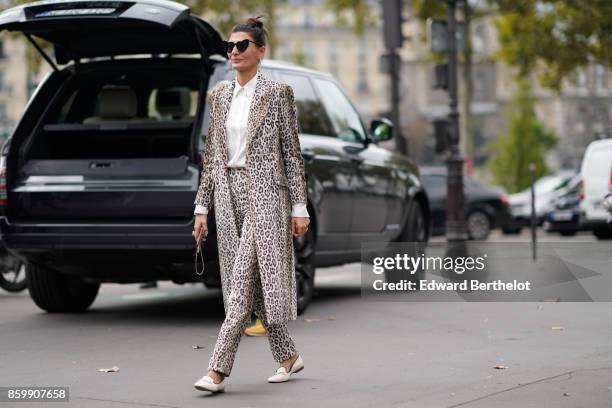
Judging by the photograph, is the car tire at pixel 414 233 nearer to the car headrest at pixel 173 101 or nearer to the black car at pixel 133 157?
the black car at pixel 133 157

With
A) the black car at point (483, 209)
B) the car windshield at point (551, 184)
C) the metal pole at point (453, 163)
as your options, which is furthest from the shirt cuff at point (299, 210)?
the car windshield at point (551, 184)

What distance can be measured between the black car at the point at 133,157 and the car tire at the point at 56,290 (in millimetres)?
12

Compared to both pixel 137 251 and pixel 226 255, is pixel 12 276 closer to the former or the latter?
pixel 137 251

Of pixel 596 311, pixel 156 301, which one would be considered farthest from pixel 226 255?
pixel 156 301

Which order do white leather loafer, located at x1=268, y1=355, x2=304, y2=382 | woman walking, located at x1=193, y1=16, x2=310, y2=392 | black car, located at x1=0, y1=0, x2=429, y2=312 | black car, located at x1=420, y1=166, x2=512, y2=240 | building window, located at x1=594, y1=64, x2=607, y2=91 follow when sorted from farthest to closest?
1. building window, located at x1=594, y1=64, x2=607, y2=91
2. black car, located at x1=420, y1=166, x2=512, y2=240
3. black car, located at x1=0, y1=0, x2=429, y2=312
4. white leather loafer, located at x1=268, y1=355, x2=304, y2=382
5. woman walking, located at x1=193, y1=16, x2=310, y2=392

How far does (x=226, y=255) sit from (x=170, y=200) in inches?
109

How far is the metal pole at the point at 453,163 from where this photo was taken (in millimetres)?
19094

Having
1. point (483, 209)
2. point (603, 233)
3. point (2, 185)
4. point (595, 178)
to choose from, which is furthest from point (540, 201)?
point (2, 185)

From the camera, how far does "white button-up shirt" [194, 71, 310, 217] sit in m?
6.83

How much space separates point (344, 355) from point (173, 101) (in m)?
3.48

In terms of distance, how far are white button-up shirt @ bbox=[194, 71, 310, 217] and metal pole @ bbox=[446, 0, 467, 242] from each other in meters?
12.4

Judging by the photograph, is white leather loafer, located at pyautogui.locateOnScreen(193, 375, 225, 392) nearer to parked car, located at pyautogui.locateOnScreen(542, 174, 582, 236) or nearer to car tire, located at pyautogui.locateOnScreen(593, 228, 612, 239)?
car tire, located at pyautogui.locateOnScreen(593, 228, 612, 239)

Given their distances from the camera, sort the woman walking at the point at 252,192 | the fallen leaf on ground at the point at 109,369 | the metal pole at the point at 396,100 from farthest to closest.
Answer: the metal pole at the point at 396,100
the fallen leaf on ground at the point at 109,369
the woman walking at the point at 252,192

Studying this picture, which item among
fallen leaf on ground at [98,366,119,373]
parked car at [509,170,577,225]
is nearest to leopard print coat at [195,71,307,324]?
fallen leaf on ground at [98,366,119,373]
